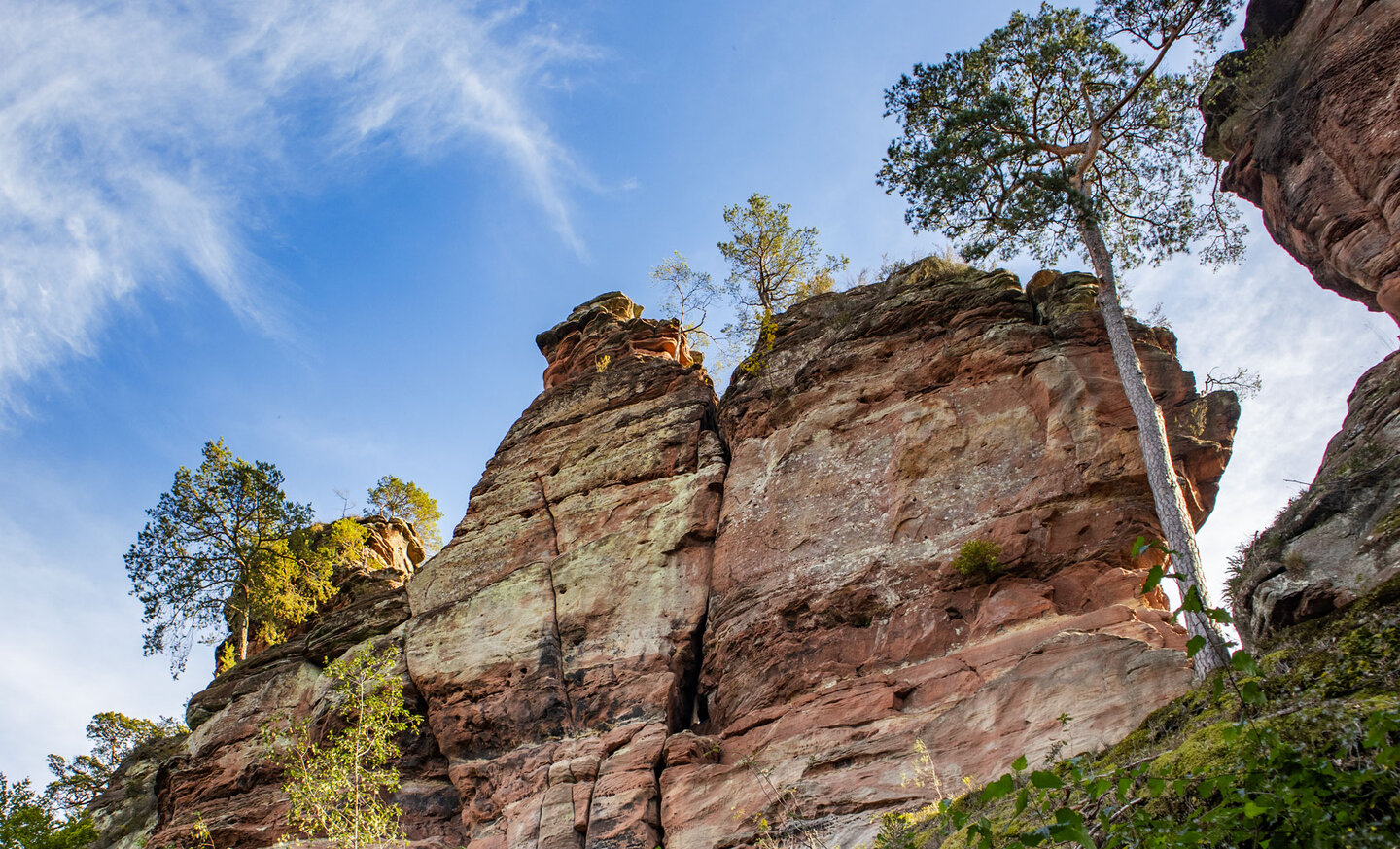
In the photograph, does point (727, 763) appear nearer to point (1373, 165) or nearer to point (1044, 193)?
point (1044, 193)

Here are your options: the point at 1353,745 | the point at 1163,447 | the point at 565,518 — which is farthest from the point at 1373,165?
the point at 565,518

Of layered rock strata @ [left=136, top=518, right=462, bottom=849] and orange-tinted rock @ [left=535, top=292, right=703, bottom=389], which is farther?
orange-tinted rock @ [left=535, top=292, right=703, bottom=389]

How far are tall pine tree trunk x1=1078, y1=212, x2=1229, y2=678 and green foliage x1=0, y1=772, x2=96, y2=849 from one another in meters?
24.9

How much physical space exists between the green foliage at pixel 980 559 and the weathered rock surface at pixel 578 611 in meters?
5.91

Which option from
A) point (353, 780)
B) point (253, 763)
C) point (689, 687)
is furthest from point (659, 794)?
point (253, 763)

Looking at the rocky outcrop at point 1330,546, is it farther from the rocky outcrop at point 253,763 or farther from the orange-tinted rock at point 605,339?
the orange-tinted rock at point 605,339

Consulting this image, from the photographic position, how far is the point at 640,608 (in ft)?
67.7

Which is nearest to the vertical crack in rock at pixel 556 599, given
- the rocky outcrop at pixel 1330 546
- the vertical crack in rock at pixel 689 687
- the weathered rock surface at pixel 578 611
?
the weathered rock surface at pixel 578 611

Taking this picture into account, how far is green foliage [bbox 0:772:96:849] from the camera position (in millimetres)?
21625

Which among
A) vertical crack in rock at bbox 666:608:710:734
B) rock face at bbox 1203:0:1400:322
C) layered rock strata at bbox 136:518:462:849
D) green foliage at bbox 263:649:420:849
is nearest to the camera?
green foliage at bbox 263:649:420:849

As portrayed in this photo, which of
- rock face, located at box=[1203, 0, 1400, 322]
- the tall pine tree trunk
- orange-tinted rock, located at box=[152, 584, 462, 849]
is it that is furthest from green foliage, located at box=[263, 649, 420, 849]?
rock face, located at box=[1203, 0, 1400, 322]

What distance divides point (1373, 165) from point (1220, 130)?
488cm

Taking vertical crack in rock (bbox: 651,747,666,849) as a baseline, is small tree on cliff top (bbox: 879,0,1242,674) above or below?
above

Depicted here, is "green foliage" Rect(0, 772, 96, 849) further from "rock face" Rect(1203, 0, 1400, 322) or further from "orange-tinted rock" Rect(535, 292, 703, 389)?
"rock face" Rect(1203, 0, 1400, 322)
